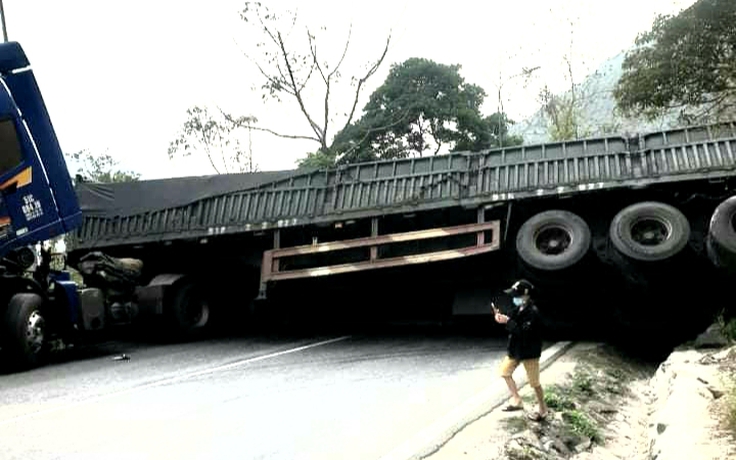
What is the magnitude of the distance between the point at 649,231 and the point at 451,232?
250 cm

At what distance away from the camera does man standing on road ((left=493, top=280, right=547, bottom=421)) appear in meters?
5.38

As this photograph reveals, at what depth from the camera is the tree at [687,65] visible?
17.2 metres

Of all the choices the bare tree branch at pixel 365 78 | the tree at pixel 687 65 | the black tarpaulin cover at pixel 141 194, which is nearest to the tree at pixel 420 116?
the bare tree branch at pixel 365 78

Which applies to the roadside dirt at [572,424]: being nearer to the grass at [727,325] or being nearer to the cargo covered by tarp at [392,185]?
the grass at [727,325]

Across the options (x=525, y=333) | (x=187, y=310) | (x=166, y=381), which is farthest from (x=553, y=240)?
(x=187, y=310)

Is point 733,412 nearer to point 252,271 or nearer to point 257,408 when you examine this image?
point 257,408

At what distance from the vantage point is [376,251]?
401 inches

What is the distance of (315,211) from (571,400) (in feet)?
17.9

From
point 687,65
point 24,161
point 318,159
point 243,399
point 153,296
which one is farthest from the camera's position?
point 318,159

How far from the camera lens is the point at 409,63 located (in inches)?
1261

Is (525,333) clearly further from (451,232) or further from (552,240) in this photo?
(451,232)

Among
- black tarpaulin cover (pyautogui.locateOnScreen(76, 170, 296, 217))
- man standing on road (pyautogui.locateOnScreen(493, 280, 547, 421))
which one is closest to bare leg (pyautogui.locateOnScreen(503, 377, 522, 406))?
man standing on road (pyautogui.locateOnScreen(493, 280, 547, 421))

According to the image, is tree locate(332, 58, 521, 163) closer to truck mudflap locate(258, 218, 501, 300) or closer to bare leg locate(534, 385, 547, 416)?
truck mudflap locate(258, 218, 501, 300)

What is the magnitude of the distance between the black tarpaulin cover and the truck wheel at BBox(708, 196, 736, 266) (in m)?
6.70
